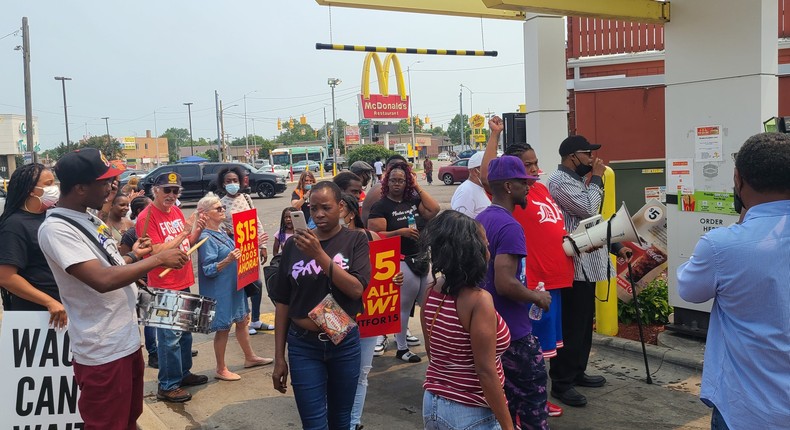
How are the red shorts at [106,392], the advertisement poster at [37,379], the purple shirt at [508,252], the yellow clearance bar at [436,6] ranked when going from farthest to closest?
the yellow clearance bar at [436,6]
the advertisement poster at [37,379]
the purple shirt at [508,252]
the red shorts at [106,392]

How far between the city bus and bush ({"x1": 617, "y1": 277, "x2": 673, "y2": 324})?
65750mm

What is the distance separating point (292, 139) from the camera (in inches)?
5487

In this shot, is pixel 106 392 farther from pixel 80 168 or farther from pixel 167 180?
pixel 167 180

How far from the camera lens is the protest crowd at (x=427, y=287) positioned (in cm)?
237

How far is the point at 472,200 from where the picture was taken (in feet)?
19.3

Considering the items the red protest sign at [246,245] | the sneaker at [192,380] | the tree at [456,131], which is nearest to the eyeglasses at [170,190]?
the red protest sign at [246,245]

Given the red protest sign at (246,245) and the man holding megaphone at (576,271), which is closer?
the man holding megaphone at (576,271)

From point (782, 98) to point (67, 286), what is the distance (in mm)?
10897

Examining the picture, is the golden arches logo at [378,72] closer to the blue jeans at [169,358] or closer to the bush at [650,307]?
the bush at [650,307]

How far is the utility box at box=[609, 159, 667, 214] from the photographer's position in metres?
9.70

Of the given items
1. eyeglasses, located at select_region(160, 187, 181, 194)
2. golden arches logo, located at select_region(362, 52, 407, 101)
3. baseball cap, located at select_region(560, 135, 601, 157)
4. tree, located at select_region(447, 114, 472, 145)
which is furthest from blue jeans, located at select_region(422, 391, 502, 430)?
tree, located at select_region(447, 114, 472, 145)

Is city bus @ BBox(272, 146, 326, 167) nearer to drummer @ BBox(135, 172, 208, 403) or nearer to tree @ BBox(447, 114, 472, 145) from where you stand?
tree @ BBox(447, 114, 472, 145)

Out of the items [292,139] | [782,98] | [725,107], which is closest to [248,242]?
[725,107]

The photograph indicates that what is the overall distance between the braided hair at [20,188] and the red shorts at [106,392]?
1.37 metres
